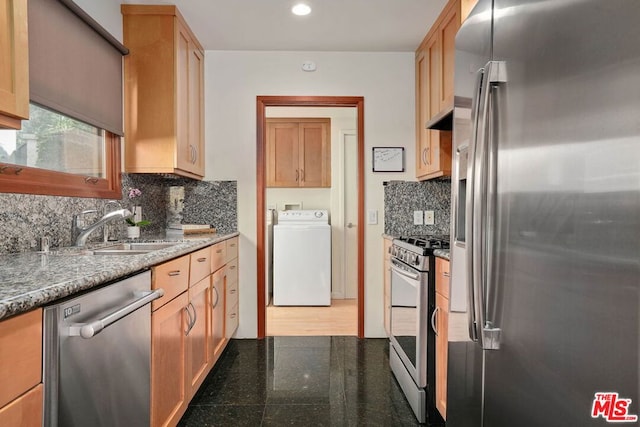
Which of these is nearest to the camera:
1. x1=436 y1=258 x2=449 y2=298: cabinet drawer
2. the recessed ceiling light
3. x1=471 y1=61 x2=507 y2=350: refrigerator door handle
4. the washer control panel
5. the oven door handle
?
x1=471 y1=61 x2=507 y2=350: refrigerator door handle

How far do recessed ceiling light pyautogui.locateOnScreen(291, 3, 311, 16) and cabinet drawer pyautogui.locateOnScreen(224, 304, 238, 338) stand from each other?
2167 mm

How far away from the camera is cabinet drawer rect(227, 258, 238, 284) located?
2.94 meters

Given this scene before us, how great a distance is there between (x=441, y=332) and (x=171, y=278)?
1.29 meters

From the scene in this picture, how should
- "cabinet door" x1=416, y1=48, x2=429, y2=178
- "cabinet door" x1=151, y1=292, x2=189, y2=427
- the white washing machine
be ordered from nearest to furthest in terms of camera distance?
"cabinet door" x1=151, y1=292, x2=189, y2=427, "cabinet door" x1=416, y1=48, x2=429, y2=178, the white washing machine

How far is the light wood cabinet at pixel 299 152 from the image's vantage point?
4.67 meters

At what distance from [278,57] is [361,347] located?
2495 mm

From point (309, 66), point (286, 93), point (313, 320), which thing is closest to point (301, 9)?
point (309, 66)

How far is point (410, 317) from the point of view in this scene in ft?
7.00

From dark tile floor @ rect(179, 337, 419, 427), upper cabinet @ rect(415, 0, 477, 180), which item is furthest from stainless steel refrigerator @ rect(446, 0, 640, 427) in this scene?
upper cabinet @ rect(415, 0, 477, 180)

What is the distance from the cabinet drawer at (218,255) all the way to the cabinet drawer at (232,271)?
6.0 inches

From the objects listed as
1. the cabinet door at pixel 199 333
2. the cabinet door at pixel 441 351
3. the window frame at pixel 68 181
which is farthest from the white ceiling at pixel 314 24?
the cabinet door at pixel 441 351

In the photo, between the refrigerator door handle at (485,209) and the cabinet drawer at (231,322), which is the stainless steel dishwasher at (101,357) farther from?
the cabinet drawer at (231,322)

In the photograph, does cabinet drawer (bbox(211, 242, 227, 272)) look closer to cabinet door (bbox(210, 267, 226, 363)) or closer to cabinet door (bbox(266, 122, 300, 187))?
cabinet door (bbox(210, 267, 226, 363))

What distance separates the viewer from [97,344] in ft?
3.63
